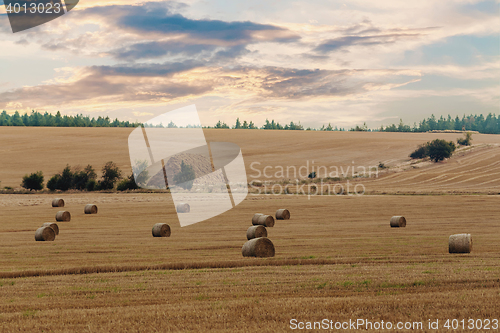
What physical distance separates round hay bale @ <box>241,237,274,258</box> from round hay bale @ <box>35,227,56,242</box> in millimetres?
10460

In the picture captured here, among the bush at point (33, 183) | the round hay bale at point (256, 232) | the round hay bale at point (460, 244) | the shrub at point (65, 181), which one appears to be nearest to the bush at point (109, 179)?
the shrub at point (65, 181)

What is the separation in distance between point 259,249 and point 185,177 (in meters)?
53.3

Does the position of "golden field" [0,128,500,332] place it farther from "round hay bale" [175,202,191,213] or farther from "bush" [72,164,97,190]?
"bush" [72,164,97,190]

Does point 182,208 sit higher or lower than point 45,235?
lower

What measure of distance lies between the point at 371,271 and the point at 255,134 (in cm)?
12491

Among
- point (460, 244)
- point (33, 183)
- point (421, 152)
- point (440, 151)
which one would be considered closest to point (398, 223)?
point (460, 244)

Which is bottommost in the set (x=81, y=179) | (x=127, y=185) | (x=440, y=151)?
(x=127, y=185)

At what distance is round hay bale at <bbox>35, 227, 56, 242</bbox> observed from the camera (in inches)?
812

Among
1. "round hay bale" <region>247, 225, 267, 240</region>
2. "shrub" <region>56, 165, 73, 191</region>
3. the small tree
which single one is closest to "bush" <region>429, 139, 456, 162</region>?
the small tree

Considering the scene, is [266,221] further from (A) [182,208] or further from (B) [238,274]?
(B) [238,274]

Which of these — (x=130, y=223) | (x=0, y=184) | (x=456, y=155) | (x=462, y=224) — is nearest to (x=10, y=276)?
(x=130, y=223)

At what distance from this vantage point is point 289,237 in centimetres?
2117

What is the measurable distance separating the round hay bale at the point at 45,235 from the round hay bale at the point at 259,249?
412 inches

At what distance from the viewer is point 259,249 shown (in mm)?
14859
